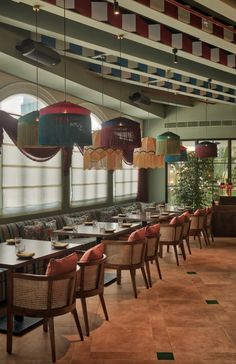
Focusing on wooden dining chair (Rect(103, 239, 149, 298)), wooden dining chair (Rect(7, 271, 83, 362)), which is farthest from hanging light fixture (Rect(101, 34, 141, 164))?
wooden dining chair (Rect(7, 271, 83, 362))

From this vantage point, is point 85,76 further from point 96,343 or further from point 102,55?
point 96,343

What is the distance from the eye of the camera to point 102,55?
6.93 m

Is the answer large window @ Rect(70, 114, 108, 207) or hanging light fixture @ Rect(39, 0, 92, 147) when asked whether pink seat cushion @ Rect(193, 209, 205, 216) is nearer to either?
large window @ Rect(70, 114, 108, 207)

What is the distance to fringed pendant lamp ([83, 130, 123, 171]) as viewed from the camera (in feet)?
22.5

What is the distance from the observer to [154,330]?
428 centimetres

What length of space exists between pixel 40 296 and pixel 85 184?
591 cm

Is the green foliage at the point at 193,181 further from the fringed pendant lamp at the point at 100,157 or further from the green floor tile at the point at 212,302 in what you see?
the green floor tile at the point at 212,302

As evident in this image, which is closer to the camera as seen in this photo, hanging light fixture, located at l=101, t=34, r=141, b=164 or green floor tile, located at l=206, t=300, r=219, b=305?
green floor tile, located at l=206, t=300, r=219, b=305

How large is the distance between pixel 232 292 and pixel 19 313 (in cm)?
314

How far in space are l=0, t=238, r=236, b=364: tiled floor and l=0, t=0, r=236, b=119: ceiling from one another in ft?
10.3

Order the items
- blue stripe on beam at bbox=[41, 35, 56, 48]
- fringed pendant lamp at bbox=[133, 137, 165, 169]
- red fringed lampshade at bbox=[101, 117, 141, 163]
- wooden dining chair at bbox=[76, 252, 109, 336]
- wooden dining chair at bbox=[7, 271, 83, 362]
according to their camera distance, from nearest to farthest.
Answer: wooden dining chair at bbox=[7, 271, 83, 362] → wooden dining chair at bbox=[76, 252, 109, 336] → red fringed lampshade at bbox=[101, 117, 141, 163] → blue stripe on beam at bbox=[41, 35, 56, 48] → fringed pendant lamp at bbox=[133, 137, 165, 169]

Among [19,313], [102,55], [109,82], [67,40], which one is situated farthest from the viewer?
[109,82]

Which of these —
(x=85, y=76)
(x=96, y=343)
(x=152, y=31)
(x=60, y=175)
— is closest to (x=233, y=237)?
(x=60, y=175)

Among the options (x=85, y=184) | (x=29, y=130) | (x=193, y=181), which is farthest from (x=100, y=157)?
(x=193, y=181)
